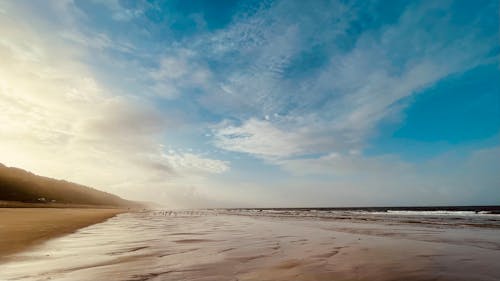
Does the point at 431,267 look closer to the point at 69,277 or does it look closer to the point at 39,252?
the point at 69,277

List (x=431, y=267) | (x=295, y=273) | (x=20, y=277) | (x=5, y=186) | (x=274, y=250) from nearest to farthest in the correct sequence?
(x=20, y=277) → (x=295, y=273) → (x=431, y=267) → (x=274, y=250) → (x=5, y=186)

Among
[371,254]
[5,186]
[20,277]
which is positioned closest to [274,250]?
[371,254]

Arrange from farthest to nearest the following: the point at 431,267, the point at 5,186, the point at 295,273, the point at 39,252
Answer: the point at 5,186 → the point at 39,252 → the point at 431,267 → the point at 295,273

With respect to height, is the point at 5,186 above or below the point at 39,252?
above

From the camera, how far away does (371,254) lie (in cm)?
966

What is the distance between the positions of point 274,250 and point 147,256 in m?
4.56

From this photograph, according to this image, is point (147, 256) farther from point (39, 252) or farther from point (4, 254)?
point (4, 254)

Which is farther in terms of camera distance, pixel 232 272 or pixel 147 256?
pixel 147 256

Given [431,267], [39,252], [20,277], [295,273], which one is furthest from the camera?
[39,252]

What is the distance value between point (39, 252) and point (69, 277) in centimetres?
481

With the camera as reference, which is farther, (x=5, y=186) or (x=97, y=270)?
(x=5, y=186)

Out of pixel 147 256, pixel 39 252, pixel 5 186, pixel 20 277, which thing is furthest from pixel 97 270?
pixel 5 186

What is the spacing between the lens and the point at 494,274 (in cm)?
664

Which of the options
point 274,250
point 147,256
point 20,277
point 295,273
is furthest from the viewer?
point 274,250
